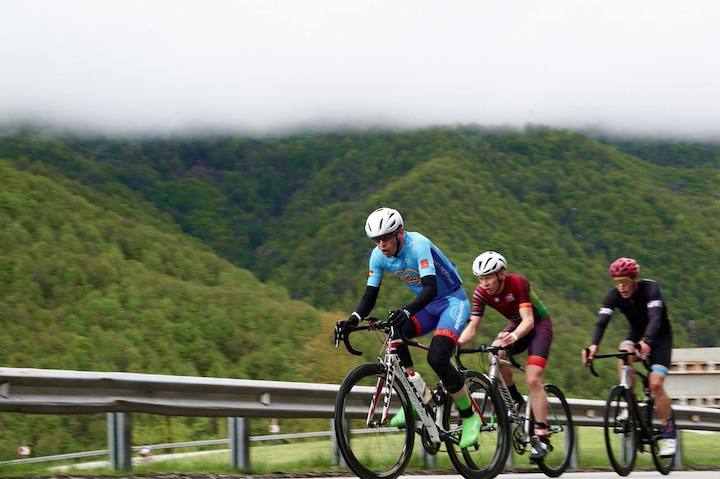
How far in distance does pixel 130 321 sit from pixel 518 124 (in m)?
86.0

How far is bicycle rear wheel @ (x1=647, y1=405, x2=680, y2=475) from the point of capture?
37.7 feet

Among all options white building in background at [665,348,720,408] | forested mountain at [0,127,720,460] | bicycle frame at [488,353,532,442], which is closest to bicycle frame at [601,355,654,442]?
bicycle frame at [488,353,532,442]

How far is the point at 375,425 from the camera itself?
25.9 ft

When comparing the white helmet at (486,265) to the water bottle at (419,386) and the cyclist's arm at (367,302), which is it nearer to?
the cyclist's arm at (367,302)

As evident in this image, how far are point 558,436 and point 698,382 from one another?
88.1ft

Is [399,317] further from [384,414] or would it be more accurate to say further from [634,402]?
[634,402]

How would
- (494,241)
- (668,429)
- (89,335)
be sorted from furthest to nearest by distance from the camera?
1. (494,241)
2. (89,335)
3. (668,429)

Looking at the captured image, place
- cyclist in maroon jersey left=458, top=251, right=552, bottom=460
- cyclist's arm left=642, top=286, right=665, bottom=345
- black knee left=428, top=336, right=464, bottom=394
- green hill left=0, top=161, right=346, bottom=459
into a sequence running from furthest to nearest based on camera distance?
green hill left=0, top=161, right=346, bottom=459
cyclist's arm left=642, top=286, right=665, bottom=345
cyclist in maroon jersey left=458, top=251, right=552, bottom=460
black knee left=428, top=336, right=464, bottom=394

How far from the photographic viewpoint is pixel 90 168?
450 ft

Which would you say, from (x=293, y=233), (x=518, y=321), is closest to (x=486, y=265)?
(x=518, y=321)

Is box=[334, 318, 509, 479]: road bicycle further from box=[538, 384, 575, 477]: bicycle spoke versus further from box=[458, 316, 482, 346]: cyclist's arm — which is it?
box=[538, 384, 575, 477]: bicycle spoke

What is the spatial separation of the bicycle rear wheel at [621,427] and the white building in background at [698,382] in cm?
2299

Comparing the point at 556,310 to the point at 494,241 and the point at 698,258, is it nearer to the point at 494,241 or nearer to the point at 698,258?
the point at 494,241

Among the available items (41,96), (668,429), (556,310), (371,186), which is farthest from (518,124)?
(668,429)
